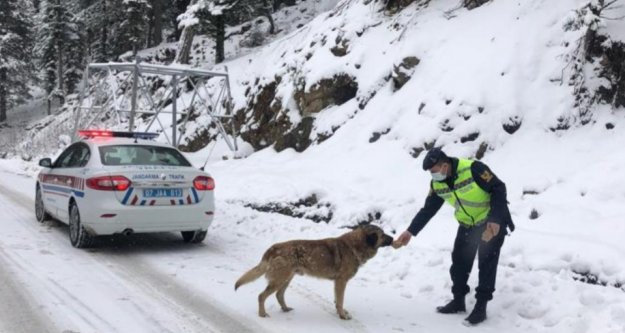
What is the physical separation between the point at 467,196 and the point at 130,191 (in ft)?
14.1

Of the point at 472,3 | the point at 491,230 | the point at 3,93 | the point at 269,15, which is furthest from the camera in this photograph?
the point at 3,93

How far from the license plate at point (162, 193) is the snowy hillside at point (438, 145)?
31.8 inches

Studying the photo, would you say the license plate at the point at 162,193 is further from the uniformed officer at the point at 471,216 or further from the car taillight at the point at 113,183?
the uniformed officer at the point at 471,216

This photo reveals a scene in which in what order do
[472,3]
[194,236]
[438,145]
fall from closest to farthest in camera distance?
[194,236], [438,145], [472,3]

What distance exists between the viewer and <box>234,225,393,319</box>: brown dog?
4.86m

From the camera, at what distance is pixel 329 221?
30.5 ft

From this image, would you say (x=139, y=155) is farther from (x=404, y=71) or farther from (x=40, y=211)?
(x=404, y=71)

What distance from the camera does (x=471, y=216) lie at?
16.5 ft

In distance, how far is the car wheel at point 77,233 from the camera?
743 cm

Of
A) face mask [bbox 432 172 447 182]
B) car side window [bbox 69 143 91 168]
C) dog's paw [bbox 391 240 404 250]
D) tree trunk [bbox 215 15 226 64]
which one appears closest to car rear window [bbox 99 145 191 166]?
car side window [bbox 69 143 91 168]

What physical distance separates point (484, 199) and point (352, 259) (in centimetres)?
128

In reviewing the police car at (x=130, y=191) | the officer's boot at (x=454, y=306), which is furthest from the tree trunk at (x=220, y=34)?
the officer's boot at (x=454, y=306)

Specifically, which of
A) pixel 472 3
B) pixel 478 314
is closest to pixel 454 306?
pixel 478 314

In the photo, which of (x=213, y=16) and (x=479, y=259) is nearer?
(x=479, y=259)
